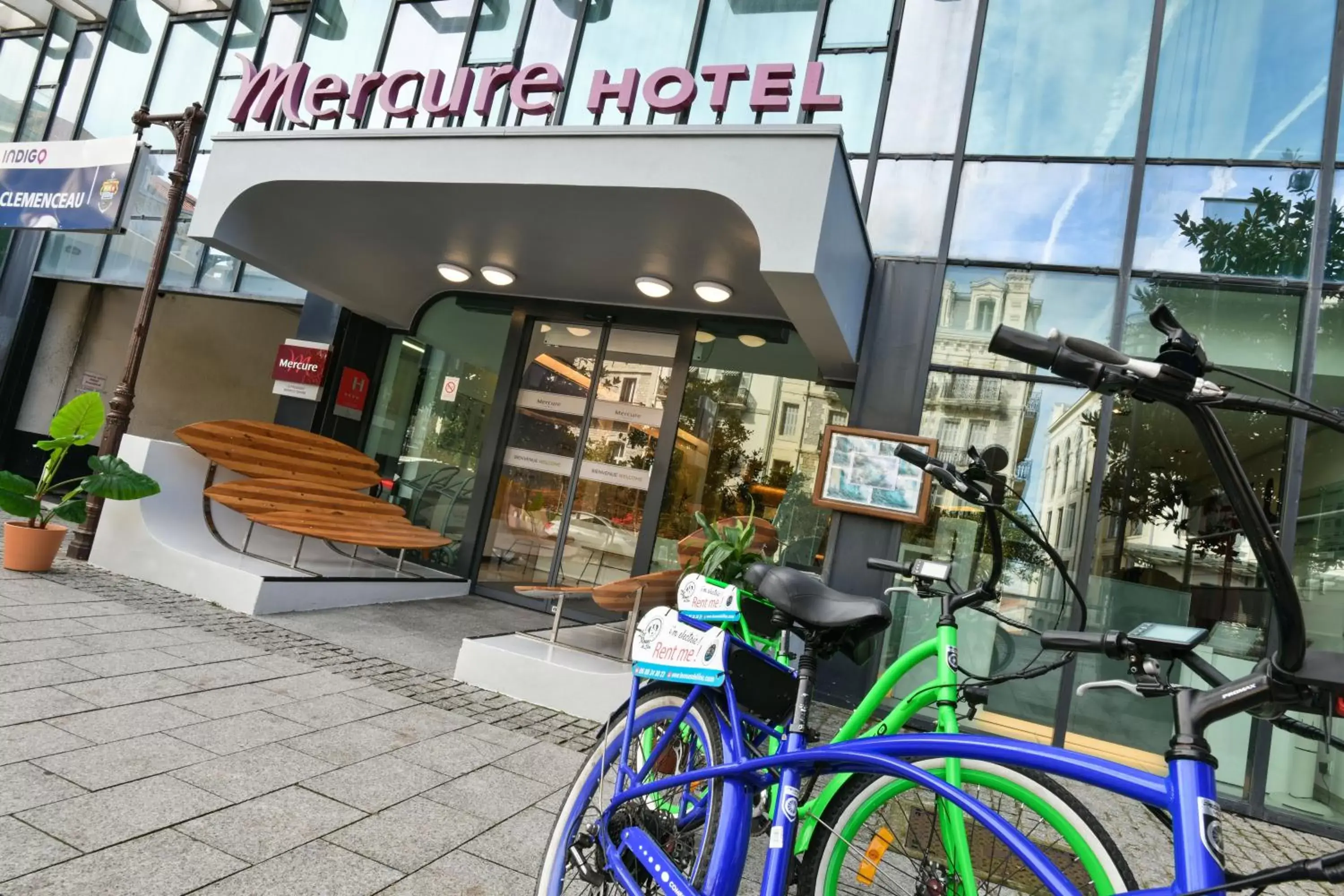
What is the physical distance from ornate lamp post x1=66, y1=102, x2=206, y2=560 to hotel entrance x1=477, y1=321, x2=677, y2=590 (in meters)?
3.33

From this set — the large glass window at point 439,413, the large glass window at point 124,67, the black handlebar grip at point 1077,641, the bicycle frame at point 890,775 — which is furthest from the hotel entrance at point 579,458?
the large glass window at point 124,67

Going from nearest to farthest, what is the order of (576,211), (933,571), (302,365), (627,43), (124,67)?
(933,571) → (576,211) → (627,43) → (302,365) → (124,67)

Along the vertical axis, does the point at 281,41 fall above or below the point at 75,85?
above

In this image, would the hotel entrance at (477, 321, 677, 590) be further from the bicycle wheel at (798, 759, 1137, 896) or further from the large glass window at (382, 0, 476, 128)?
the bicycle wheel at (798, 759, 1137, 896)

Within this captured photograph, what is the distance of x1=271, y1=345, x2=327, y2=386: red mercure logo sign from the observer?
834cm

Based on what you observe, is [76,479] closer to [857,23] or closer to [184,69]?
[857,23]

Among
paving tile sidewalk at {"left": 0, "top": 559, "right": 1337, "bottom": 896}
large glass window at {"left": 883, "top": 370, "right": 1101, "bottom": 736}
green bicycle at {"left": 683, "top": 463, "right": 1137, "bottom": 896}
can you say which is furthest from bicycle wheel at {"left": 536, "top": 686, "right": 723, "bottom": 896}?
large glass window at {"left": 883, "top": 370, "right": 1101, "bottom": 736}

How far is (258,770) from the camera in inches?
113

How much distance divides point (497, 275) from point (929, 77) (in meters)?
4.40

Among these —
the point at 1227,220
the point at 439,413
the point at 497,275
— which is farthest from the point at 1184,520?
the point at 439,413

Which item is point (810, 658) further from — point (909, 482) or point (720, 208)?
point (909, 482)

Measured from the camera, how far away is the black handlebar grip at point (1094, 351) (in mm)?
959

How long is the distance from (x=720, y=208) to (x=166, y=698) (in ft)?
13.4

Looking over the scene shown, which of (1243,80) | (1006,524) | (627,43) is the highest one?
(627,43)
